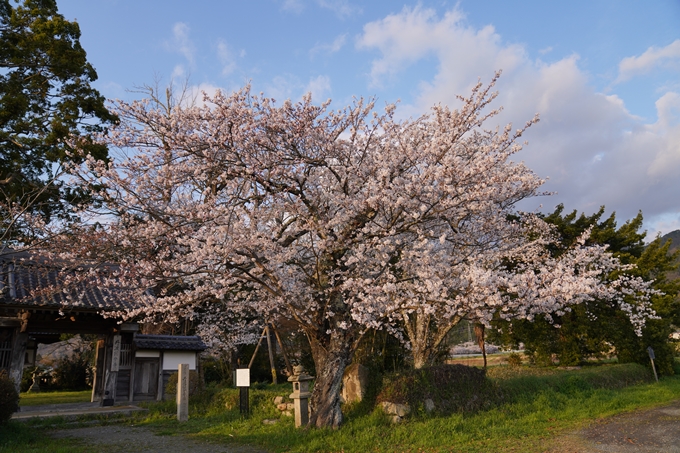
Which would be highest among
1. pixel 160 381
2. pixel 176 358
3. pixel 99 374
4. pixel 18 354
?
pixel 18 354

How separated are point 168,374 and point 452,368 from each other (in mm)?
10410

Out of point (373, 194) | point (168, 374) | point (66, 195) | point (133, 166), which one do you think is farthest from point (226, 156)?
point (168, 374)

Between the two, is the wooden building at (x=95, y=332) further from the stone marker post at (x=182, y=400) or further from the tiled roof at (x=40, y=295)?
the stone marker post at (x=182, y=400)

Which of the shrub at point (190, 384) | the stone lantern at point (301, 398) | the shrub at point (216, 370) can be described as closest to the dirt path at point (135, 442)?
the stone lantern at point (301, 398)

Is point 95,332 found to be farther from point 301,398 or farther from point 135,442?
point 301,398

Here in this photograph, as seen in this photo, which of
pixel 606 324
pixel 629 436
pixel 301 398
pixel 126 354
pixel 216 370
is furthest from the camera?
pixel 216 370

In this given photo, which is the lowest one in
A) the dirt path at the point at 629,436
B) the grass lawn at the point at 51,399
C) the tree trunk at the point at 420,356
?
the dirt path at the point at 629,436

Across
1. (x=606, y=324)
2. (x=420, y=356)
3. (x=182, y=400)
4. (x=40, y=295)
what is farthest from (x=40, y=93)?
(x=606, y=324)

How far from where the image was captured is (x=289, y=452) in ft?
24.0

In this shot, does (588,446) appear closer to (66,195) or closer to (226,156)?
(226,156)

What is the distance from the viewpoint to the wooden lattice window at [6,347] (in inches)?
459

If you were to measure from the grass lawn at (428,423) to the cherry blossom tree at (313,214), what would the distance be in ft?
3.41

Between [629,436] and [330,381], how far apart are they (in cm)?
556

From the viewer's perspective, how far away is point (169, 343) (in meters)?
15.6
